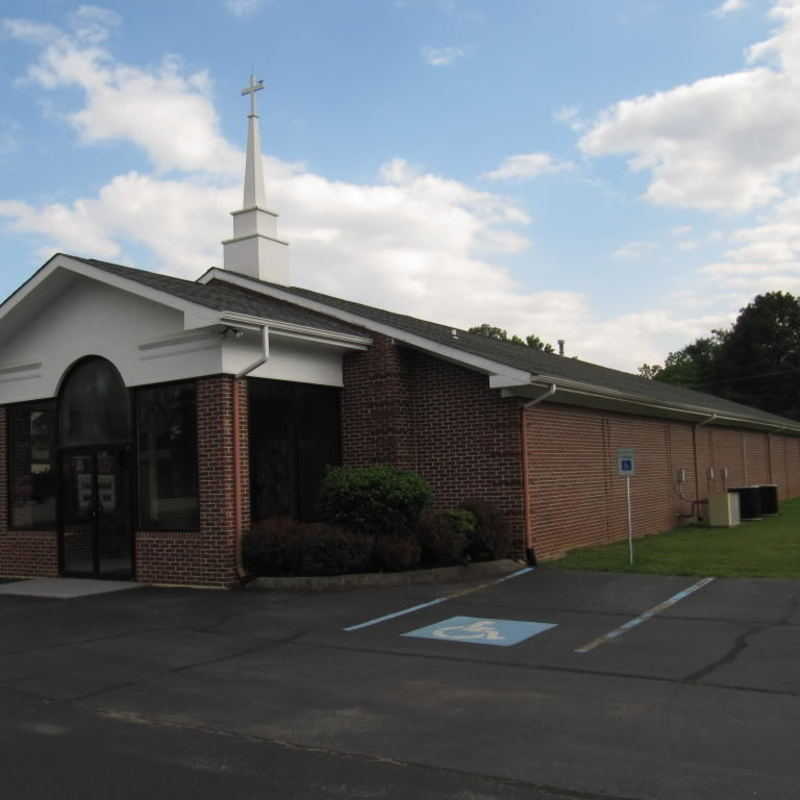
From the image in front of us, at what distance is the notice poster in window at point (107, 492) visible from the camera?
44.0ft

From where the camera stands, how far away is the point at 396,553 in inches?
473

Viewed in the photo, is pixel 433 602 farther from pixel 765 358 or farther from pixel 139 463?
pixel 765 358

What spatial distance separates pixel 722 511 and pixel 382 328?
34.6 ft

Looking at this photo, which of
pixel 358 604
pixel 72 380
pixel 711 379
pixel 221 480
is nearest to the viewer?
pixel 358 604

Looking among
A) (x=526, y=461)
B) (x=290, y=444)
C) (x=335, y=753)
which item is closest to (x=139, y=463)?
(x=290, y=444)

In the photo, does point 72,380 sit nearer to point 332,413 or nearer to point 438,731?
point 332,413

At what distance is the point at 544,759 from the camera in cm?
507

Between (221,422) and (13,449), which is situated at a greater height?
(221,422)

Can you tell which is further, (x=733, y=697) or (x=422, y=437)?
(x=422, y=437)

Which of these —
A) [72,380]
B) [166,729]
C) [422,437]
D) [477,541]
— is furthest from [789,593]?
[72,380]

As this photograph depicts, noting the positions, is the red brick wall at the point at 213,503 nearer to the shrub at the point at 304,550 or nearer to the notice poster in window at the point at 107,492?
the shrub at the point at 304,550

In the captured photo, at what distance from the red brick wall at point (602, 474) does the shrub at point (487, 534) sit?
597 millimetres

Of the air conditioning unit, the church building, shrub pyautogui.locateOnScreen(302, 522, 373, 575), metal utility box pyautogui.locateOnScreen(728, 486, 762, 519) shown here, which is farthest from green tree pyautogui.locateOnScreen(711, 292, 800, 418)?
shrub pyautogui.locateOnScreen(302, 522, 373, 575)

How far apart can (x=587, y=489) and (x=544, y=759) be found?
1105 cm
